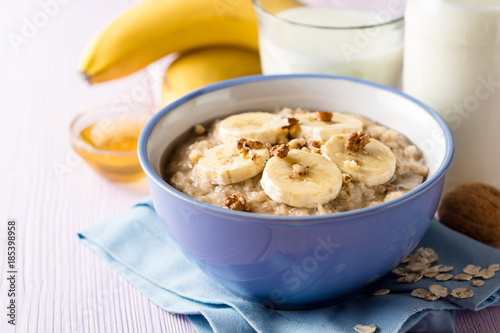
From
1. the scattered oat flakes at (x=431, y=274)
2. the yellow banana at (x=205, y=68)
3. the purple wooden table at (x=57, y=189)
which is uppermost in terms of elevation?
the yellow banana at (x=205, y=68)

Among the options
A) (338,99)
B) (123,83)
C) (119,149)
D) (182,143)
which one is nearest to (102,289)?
(182,143)

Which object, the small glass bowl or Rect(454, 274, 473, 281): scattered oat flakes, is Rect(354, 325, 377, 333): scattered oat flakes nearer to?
Rect(454, 274, 473, 281): scattered oat flakes

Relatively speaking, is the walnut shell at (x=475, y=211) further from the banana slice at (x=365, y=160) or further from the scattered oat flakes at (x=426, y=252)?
the banana slice at (x=365, y=160)

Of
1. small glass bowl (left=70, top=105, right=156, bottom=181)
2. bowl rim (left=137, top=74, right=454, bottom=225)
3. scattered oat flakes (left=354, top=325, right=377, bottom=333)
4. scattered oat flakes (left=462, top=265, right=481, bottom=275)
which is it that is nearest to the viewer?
bowl rim (left=137, top=74, right=454, bottom=225)

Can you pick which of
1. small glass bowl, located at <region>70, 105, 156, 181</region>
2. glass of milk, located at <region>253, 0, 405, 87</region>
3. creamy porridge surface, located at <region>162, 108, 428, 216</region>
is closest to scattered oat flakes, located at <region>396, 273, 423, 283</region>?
→ creamy porridge surface, located at <region>162, 108, 428, 216</region>

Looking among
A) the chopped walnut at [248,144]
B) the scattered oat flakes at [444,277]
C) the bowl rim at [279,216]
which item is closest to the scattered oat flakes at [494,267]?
the scattered oat flakes at [444,277]

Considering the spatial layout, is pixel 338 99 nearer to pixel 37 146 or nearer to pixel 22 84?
pixel 37 146
